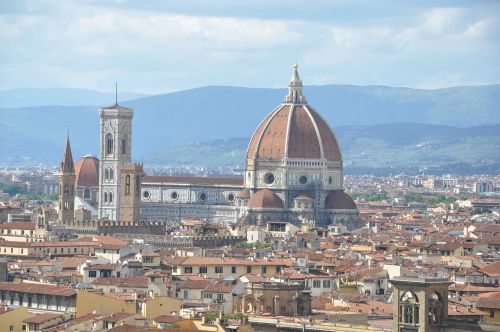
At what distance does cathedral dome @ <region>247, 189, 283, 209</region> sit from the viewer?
14814 cm

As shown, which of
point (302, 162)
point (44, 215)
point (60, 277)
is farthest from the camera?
point (302, 162)

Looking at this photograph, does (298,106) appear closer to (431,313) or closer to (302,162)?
(302,162)

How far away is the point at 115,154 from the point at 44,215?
1422 inches

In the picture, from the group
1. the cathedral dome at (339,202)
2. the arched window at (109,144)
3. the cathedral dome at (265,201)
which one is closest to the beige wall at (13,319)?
the cathedral dome at (265,201)

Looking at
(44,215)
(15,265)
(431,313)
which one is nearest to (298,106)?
(44,215)

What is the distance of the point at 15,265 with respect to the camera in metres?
81.0

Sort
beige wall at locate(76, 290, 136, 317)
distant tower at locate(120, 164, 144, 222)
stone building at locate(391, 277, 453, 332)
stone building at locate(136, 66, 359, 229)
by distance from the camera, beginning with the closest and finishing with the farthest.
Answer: stone building at locate(391, 277, 453, 332), beige wall at locate(76, 290, 136, 317), distant tower at locate(120, 164, 144, 222), stone building at locate(136, 66, 359, 229)

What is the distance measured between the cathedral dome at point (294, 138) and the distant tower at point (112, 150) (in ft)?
32.1

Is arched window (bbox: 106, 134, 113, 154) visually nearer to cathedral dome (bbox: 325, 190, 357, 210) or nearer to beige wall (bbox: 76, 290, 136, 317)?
cathedral dome (bbox: 325, 190, 357, 210)

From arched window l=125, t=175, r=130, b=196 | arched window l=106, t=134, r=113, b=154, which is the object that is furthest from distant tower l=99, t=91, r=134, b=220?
arched window l=125, t=175, r=130, b=196

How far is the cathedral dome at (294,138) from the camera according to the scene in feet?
513

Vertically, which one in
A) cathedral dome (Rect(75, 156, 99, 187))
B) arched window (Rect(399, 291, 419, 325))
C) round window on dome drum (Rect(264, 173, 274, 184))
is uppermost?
cathedral dome (Rect(75, 156, 99, 187))

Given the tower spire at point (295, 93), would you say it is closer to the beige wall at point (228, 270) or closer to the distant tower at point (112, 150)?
the distant tower at point (112, 150)

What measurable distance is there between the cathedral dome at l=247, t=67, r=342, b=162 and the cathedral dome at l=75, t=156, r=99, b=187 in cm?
1492
